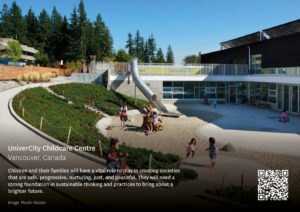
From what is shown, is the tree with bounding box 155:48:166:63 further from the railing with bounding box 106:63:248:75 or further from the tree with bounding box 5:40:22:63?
A: the railing with bounding box 106:63:248:75

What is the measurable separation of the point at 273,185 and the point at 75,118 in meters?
15.6

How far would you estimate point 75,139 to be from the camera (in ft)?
45.4

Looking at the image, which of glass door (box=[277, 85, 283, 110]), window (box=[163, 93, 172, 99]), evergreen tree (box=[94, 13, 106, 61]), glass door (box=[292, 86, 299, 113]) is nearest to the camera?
glass door (box=[292, 86, 299, 113])

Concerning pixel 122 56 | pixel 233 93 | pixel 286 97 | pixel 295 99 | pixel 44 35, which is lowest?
pixel 295 99

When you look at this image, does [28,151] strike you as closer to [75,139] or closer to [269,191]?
[75,139]

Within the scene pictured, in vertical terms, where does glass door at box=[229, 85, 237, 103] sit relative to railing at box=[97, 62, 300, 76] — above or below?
below

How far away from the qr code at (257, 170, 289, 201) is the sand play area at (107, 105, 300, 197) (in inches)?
9.3

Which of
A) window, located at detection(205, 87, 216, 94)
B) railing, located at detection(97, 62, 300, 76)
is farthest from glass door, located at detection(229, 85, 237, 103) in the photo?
window, located at detection(205, 87, 216, 94)

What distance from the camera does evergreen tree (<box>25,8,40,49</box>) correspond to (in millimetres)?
86600

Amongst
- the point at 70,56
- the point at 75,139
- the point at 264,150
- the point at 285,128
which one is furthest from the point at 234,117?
the point at 70,56

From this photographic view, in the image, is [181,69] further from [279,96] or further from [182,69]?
[279,96]

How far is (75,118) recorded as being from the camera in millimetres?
20984

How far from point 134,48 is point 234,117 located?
89.7 metres

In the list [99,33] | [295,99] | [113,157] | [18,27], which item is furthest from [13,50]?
[113,157]
